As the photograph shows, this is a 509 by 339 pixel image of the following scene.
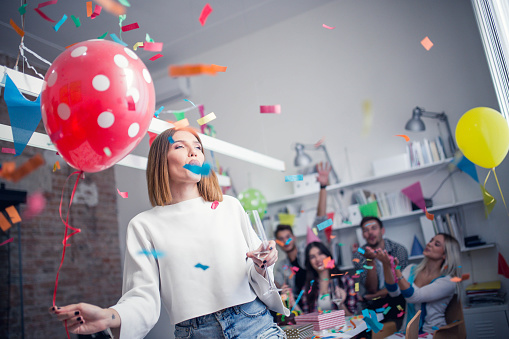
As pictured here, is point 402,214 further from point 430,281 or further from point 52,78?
point 52,78

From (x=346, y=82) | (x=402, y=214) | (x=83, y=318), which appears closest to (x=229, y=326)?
(x=83, y=318)

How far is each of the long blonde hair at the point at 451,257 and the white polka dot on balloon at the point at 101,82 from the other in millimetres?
3041

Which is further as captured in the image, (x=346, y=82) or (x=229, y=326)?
(x=346, y=82)

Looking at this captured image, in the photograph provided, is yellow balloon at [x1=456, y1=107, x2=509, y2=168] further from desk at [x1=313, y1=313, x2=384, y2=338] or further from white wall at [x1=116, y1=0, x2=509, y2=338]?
desk at [x1=313, y1=313, x2=384, y2=338]

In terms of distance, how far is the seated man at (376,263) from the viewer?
140 inches

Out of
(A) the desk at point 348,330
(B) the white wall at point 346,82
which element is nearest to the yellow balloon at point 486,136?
(B) the white wall at point 346,82

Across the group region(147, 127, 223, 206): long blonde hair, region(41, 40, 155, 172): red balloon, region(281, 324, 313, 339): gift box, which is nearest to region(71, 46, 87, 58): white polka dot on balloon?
region(41, 40, 155, 172): red balloon

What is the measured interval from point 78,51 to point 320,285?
294 centimetres

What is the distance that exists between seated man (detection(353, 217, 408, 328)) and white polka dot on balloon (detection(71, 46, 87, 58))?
2897 millimetres

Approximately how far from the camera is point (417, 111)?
397 cm

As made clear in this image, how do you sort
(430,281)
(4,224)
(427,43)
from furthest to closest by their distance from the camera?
1. (427,43)
2. (430,281)
3. (4,224)

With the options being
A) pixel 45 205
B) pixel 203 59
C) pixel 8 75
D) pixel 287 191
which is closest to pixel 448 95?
pixel 287 191

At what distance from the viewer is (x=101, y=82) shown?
1322 millimetres

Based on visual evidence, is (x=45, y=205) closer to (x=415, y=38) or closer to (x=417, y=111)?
(x=417, y=111)
